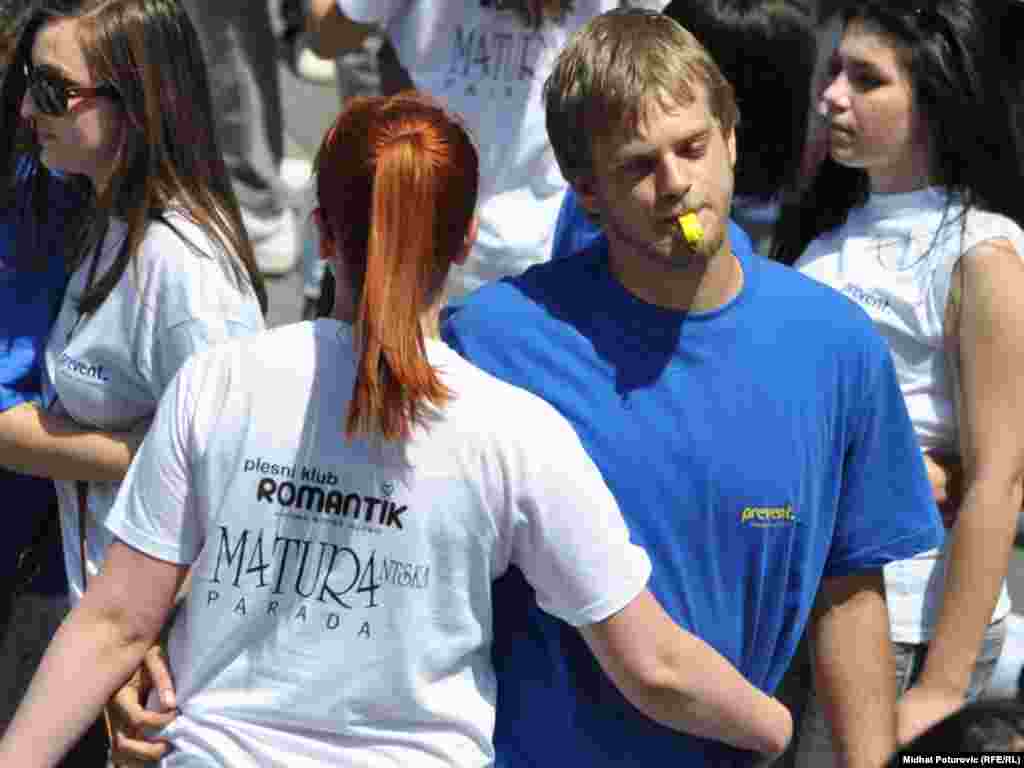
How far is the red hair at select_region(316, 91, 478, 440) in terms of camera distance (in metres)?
2.23

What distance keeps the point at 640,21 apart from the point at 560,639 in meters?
0.81

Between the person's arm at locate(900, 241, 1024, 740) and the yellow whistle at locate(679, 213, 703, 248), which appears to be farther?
the person's arm at locate(900, 241, 1024, 740)

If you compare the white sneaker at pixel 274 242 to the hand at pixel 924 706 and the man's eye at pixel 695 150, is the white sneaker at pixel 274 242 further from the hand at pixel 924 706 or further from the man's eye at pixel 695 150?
the man's eye at pixel 695 150

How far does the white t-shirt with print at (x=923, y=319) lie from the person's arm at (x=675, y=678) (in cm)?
69

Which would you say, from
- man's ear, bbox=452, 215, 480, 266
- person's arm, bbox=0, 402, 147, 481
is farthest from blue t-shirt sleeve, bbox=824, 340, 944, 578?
person's arm, bbox=0, 402, 147, 481

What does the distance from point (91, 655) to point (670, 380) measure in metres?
0.80

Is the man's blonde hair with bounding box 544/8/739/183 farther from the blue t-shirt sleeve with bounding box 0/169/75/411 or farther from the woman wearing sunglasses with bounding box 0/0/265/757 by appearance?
the blue t-shirt sleeve with bounding box 0/169/75/411

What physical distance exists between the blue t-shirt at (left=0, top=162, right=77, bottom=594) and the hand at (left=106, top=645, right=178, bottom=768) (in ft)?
2.22

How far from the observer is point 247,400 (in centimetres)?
229

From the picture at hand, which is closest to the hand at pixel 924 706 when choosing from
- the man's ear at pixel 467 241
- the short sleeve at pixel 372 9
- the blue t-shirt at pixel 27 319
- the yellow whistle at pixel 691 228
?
the yellow whistle at pixel 691 228

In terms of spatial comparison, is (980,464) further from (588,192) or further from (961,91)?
(588,192)

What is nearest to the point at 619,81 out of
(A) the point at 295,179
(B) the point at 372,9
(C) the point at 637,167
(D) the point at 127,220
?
(C) the point at 637,167

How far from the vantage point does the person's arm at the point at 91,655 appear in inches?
92.0

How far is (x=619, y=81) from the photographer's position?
7.89 ft
